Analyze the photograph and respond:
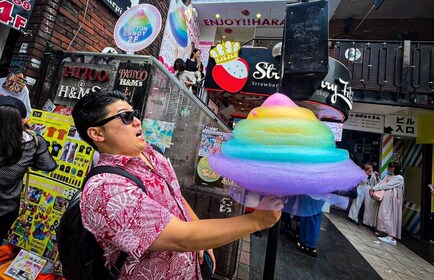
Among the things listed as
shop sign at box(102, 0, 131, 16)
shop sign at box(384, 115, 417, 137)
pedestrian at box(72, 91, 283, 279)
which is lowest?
pedestrian at box(72, 91, 283, 279)

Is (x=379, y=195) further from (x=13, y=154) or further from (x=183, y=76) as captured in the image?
(x=13, y=154)

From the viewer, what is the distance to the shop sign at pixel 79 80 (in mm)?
2979

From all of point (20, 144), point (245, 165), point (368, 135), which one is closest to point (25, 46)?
point (20, 144)

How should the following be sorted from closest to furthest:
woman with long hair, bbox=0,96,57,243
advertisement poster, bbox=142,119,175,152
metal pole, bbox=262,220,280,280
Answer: metal pole, bbox=262,220,280,280
woman with long hair, bbox=0,96,57,243
advertisement poster, bbox=142,119,175,152

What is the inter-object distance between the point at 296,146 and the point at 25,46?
14.8ft

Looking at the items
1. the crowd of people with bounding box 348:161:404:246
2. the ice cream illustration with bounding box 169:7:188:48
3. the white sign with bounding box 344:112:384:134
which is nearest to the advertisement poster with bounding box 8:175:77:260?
the ice cream illustration with bounding box 169:7:188:48

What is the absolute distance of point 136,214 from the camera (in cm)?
84

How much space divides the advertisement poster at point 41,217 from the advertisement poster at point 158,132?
3.70 ft

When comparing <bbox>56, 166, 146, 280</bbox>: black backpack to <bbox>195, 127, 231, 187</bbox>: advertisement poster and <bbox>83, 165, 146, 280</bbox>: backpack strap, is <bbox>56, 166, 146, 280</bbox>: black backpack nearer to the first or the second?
<bbox>83, 165, 146, 280</bbox>: backpack strap

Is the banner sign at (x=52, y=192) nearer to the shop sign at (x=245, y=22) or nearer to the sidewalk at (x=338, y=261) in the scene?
the sidewalk at (x=338, y=261)

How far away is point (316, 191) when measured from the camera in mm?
796

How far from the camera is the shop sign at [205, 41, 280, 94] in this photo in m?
6.60

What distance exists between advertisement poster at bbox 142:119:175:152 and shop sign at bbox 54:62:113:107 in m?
0.80

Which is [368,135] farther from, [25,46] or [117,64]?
[25,46]
